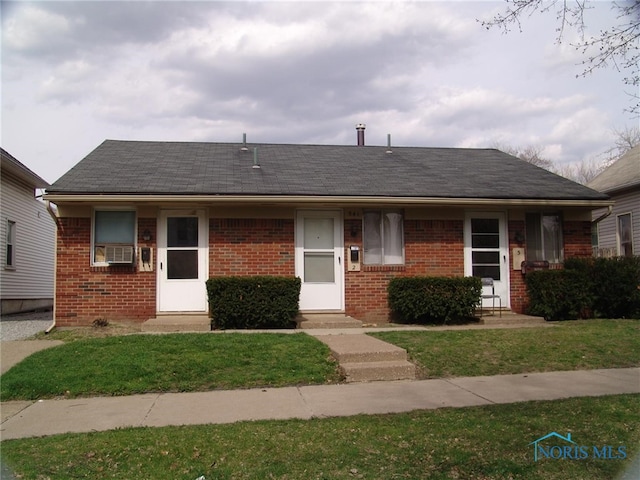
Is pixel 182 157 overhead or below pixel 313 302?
overhead

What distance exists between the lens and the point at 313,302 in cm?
1121

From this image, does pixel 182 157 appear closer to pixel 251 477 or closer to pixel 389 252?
pixel 389 252

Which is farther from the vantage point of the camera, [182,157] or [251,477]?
[182,157]

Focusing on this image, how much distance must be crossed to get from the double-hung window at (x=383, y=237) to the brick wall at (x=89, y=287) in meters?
4.51

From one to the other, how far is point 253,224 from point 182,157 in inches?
135

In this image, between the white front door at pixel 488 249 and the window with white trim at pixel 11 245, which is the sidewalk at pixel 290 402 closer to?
the white front door at pixel 488 249

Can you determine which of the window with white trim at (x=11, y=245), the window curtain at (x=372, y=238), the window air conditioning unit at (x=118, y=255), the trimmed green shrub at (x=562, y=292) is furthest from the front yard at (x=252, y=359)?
the window with white trim at (x=11, y=245)

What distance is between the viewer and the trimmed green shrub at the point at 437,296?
417 inches

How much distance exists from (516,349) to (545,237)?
4.90 m

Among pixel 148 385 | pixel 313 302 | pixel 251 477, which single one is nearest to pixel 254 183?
pixel 313 302

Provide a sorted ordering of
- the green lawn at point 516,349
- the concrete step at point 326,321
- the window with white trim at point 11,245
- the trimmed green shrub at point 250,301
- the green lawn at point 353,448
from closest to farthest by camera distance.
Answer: the green lawn at point 353,448, the green lawn at point 516,349, the trimmed green shrub at point 250,301, the concrete step at point 326,321, the window with white trim at point 11,245

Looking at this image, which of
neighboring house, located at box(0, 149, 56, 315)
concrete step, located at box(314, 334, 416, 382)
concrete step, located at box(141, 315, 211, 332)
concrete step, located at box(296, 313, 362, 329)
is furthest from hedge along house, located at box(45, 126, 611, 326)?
neighboring house, located at box(0, 149, 56, 315)

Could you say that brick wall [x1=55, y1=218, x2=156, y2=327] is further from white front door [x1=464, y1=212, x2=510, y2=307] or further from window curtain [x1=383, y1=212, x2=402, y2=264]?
white front door [x1=464, y1=212, x2=510, y2=307]

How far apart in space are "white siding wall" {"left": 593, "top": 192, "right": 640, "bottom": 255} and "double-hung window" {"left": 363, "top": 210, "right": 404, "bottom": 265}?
891 cm
